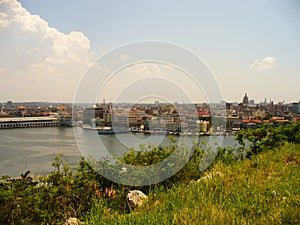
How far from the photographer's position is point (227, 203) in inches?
67.9

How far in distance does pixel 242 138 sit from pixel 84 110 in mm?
2434

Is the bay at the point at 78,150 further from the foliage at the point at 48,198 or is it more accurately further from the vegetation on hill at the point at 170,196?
the foliage at the point at 48,198

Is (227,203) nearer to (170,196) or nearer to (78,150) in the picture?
(170,196)

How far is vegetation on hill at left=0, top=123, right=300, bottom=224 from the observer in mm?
1524

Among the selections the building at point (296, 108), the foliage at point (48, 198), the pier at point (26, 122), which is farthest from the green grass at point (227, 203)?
the pier at point (26, 122)

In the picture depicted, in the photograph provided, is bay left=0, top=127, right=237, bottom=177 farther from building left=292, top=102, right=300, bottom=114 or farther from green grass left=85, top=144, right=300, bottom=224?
building left=292, top=102, right=300, bottom=114

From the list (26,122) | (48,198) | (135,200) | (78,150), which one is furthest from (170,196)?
(26,122)

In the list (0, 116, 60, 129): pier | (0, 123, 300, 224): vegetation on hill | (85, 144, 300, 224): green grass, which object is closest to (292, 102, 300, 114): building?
(0, 123, 300, 224): vegetation on hill

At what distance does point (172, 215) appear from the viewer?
1.52 m

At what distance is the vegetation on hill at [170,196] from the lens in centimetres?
152

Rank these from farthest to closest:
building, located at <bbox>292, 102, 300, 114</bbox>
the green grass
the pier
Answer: the pier
building, located at <bbox>292, 102, 300, 114</bbox>
the green grass

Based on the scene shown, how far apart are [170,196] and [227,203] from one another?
16.8 inches

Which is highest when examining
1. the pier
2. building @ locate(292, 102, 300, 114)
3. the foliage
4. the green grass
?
building @ locate(292, 102, 300, 114)

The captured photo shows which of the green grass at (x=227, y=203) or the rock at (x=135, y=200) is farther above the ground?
the green grass at (x=227, y=203)
